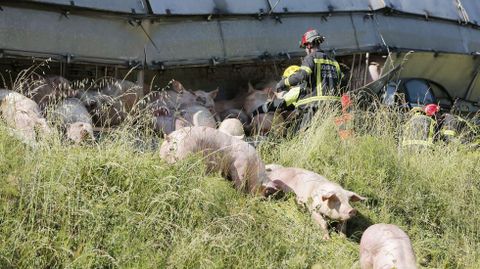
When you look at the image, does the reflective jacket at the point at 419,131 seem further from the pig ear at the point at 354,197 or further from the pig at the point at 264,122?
the pig ear at the point at 354,197

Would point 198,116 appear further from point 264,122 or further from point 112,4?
point 112,4

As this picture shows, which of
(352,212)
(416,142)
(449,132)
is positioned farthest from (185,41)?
(352,212)

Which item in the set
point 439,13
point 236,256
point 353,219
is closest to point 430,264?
point 353,219

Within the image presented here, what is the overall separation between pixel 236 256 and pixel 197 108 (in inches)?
231

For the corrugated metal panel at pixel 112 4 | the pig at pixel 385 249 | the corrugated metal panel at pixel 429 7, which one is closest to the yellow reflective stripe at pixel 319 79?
the corrugated metal panel at pixel 112 4

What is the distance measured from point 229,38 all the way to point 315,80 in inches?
95.4

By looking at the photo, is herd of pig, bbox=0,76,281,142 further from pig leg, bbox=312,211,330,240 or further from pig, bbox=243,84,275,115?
pig leg, bbox=312,211,330,240

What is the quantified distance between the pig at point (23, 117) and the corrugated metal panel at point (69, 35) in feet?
6.07

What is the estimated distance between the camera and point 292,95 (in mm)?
12188

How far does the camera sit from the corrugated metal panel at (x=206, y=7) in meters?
12.9

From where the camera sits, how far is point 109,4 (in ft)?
40.2

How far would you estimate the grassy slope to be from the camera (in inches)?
256

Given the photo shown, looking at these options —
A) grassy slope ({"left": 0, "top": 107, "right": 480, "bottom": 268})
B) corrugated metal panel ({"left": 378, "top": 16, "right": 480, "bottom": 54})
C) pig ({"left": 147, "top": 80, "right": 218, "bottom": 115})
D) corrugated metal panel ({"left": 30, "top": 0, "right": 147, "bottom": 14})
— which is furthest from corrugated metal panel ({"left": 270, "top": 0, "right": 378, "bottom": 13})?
grassy slope ({"left": 0, "top": 107, "right": 480, "bottom": 268})

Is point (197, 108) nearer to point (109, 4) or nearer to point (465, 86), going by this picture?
point (109, 4)
